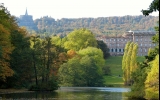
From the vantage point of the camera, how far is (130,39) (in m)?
187

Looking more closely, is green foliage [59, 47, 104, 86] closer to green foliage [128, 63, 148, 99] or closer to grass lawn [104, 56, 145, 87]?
grass lawn [104, 56, 145, 87]

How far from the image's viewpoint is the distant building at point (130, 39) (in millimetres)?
181000

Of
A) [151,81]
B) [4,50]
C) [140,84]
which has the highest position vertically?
[4,50]

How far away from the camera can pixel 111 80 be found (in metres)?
96.1

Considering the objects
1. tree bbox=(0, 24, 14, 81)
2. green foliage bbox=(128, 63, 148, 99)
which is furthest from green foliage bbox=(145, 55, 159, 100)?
tree bbox=(0, 24, 14, 81)

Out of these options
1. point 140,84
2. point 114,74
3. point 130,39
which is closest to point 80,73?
point 114,74

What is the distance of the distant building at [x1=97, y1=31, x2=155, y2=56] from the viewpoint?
7126 inches

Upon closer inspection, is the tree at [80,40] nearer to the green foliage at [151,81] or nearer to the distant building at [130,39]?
the distant building at [130,39]

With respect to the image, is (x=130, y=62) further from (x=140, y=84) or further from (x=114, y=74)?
(x=140, y=84)

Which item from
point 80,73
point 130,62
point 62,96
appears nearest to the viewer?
point 62,96

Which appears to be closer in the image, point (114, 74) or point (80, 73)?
point (80, 73)

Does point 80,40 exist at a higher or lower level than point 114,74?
higher

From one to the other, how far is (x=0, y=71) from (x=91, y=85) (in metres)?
43.3

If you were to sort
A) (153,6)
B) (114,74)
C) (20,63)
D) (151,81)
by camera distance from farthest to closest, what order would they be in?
(114,74) → (20,63) → (151,81) → (153,6)
